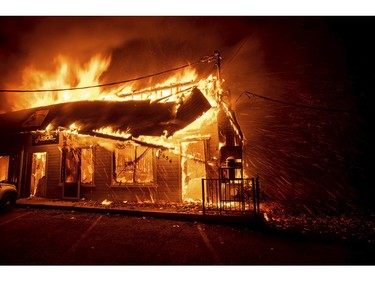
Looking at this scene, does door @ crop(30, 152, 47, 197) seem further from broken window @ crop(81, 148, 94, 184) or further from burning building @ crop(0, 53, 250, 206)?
broken window @ crop(81, 148, 94, 184)

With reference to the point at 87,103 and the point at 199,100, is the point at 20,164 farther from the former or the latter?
the point at 199,100

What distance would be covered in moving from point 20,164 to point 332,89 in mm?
17262

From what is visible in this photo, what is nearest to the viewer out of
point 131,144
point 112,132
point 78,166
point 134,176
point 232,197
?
point 232,197

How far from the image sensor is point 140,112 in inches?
406

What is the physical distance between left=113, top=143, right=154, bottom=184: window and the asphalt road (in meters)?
2.82

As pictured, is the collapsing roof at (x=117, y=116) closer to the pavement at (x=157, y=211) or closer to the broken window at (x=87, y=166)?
the broken window at (x=87, y=166)

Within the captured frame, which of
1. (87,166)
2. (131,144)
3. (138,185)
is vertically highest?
(131,144)

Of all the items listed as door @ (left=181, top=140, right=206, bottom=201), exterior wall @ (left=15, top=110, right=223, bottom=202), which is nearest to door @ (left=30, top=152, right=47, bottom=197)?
exterior wall @ (left=15, top=110, right=223, bottom=202)

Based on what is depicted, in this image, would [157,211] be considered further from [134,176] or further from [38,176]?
[38,176]

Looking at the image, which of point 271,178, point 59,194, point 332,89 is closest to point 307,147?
point 271,178

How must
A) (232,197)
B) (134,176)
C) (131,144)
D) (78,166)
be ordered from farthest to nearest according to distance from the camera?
(78,166) < (134,176) < (131,144) < (232,197)

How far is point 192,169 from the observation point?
9711 millimetres

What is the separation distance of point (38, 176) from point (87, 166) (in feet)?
15.7

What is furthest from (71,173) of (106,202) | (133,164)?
(133,164)
